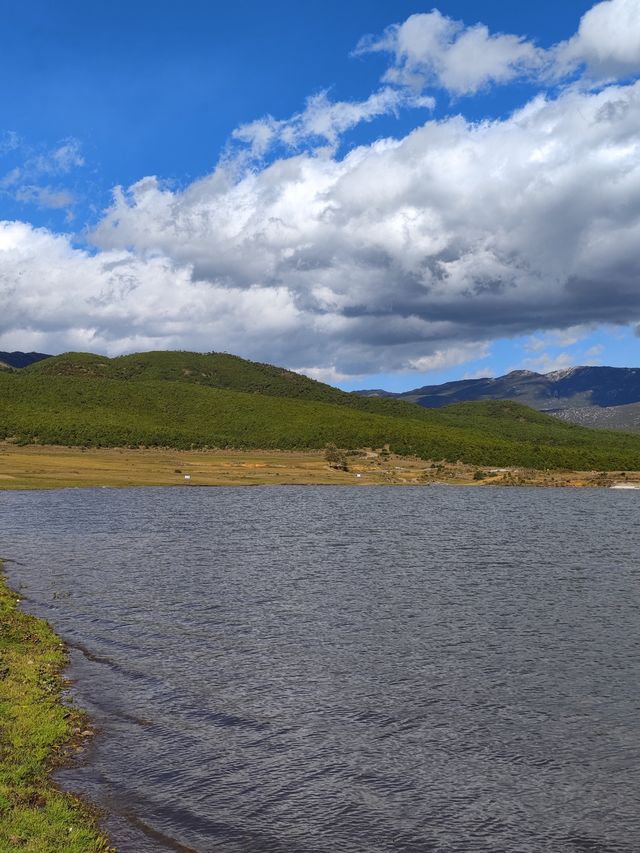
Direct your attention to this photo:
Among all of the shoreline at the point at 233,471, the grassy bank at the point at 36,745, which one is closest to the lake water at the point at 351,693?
the grassy bank at the point at 36,745

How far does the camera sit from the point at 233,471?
159500mm

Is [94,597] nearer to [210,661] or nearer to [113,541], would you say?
[210,661]

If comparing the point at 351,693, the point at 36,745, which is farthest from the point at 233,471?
the point at 36,745

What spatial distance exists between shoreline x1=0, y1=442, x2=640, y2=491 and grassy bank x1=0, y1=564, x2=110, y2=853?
96111 millimetres

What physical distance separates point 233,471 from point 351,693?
442ft

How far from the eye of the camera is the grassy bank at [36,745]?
15.6 m

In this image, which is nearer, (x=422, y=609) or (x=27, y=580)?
(x=422, y=609)

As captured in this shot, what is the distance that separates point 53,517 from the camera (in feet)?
267

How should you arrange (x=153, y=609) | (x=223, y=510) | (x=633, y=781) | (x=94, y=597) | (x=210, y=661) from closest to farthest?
(x=633, y=781) < (x=210, y=661) < (x=153, y=609) < (x=94, y=597) < (x=223, y=510)

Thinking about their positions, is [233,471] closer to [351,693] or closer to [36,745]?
[351,693]

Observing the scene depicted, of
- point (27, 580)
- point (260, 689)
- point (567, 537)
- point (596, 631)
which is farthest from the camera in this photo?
point (567, 537)

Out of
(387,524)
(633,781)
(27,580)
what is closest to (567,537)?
(387,524)

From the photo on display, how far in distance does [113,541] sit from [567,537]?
1622 inches

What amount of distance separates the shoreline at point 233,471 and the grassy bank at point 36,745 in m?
96.1
